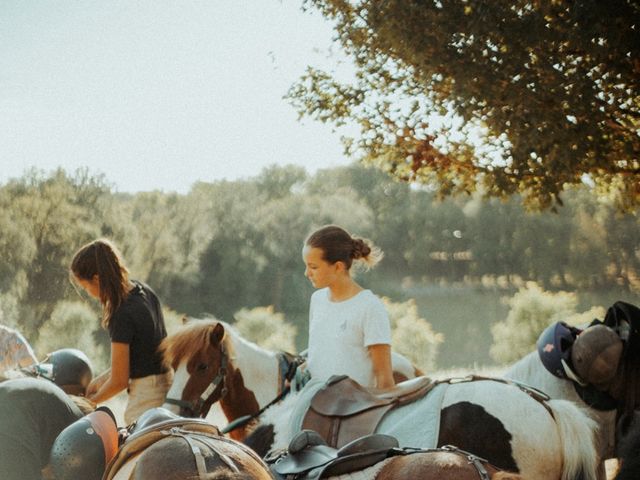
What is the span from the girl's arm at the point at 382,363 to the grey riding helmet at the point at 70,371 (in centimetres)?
156

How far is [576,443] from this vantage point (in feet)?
9.56

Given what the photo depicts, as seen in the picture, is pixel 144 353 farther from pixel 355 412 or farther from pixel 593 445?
pixel 593 445

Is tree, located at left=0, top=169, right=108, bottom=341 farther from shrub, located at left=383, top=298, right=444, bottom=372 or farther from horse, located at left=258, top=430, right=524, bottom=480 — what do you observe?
horse, located at left=258, top=430, right=524, bottom=480

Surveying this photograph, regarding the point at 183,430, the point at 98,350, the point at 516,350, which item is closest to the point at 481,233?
the point at 516,350

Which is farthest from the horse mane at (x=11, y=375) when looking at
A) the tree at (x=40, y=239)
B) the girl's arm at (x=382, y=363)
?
the tree at (x=40, y=239)

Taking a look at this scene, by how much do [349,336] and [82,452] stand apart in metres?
1.48

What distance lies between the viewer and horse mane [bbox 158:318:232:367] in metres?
3.56

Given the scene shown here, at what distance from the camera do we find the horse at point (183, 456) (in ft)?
5.54

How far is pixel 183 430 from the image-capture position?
74.9 inches

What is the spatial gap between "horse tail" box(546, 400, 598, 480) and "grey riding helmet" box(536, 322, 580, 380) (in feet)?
2.52

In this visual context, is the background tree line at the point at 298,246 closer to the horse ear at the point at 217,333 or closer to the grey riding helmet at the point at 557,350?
the horse ear at the point at 217,333

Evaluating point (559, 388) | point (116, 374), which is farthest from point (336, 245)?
point (559, 388)

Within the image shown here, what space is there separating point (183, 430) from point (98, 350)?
1289cm

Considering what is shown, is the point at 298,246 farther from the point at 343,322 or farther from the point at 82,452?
the point at 82,452
